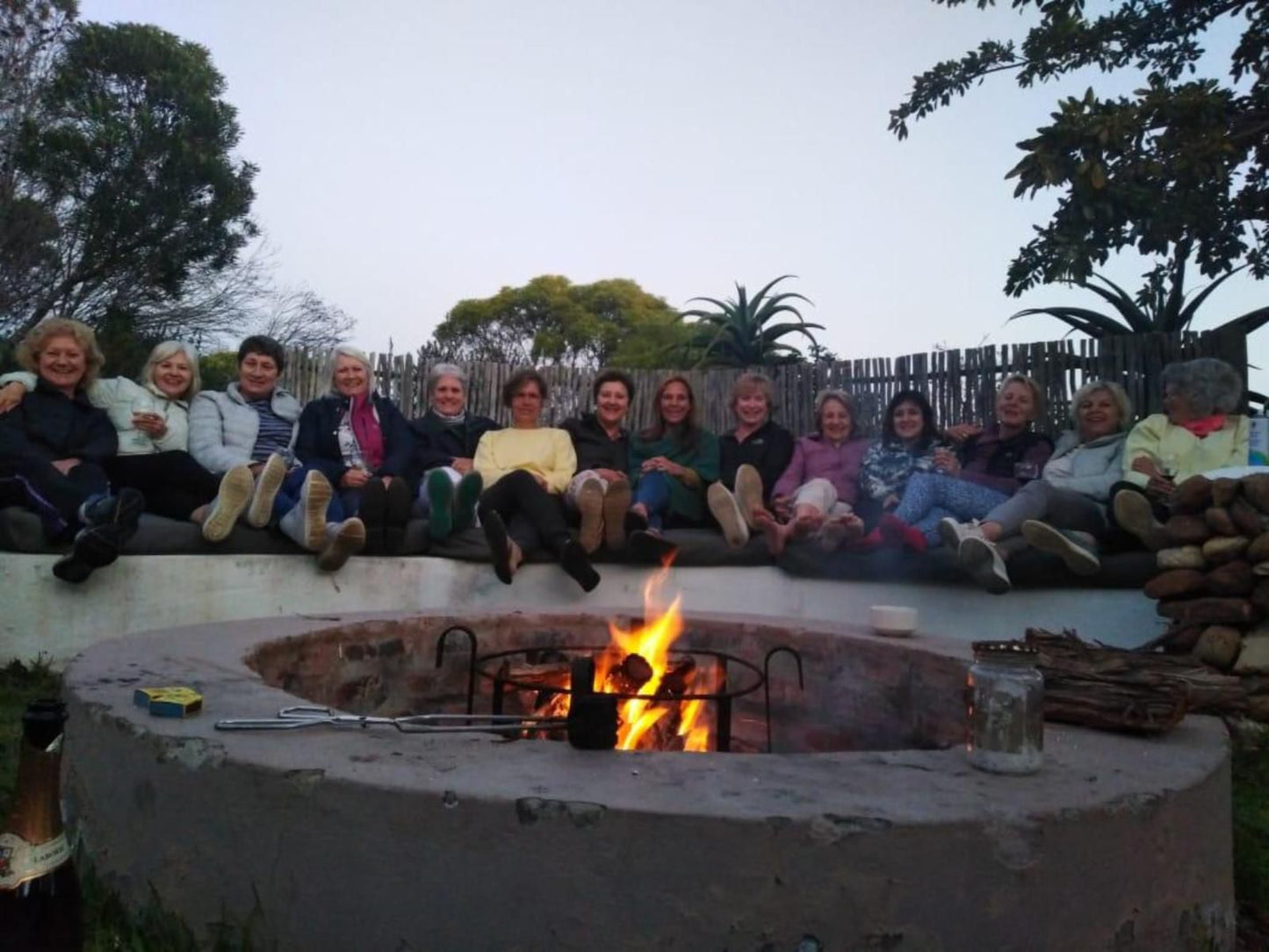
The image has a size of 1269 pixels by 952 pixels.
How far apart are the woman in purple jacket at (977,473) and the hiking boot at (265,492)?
2.83 m

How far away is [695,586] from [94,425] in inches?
120

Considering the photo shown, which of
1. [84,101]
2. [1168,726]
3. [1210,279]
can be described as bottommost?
[1168,726]

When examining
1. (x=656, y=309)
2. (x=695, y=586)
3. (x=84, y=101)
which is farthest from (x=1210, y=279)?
(x=656, y=309)

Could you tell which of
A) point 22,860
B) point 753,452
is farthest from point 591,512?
point 22,860

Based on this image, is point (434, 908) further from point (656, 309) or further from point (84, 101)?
point (656, 309)

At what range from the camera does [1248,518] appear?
341 cm

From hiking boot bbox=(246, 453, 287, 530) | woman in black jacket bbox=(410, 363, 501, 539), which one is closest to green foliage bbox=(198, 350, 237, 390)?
woman in black jacket bbox=(410, 363, 501, 539)

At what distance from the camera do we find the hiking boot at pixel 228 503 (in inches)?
161

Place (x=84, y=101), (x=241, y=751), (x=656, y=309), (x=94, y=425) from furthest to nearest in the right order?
(x=656, y=309), (x=84, y=101), (x=94, y=425), (x=241, y=751)

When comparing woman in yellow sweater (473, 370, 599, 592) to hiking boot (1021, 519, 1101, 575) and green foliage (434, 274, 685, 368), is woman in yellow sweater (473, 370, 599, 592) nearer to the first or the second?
hiking boot (1021, 519, 1101, 575)

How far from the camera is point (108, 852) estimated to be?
5.33 feet

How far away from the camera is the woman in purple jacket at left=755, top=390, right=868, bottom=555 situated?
452 centimetres

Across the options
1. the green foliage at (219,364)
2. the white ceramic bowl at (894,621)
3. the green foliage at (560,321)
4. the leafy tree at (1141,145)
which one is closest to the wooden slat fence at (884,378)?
the leafy tree at (1141,145)

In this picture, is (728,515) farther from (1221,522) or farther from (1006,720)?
(1006,720)
